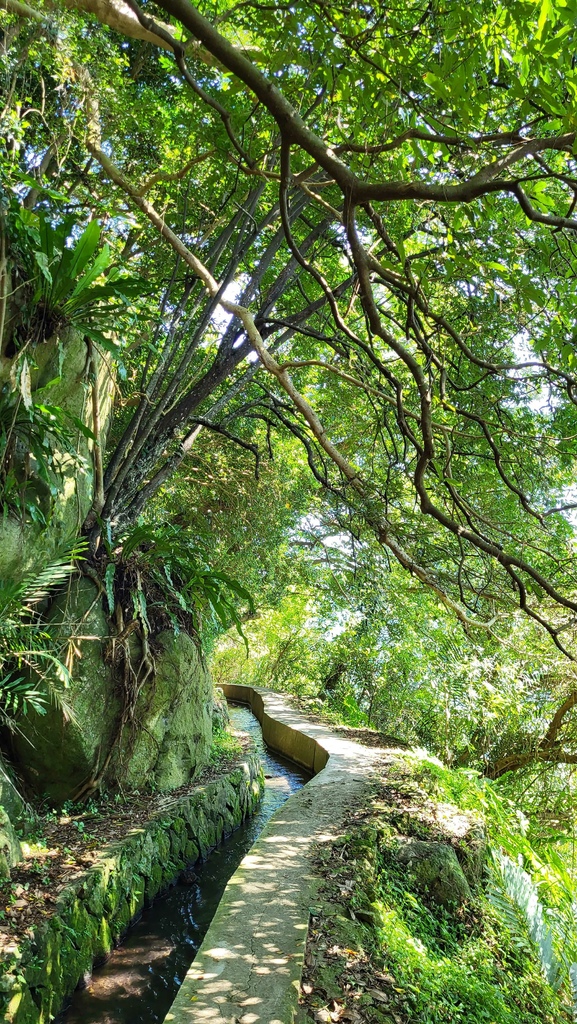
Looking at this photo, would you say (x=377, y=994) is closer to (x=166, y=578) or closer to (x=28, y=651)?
(x=28, y=651)

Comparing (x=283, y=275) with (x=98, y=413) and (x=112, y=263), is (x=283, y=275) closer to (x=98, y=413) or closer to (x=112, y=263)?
(x=112, y=263)

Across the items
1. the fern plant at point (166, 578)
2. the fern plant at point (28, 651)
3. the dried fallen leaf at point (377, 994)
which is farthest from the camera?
the fern plant at point (166, 578)

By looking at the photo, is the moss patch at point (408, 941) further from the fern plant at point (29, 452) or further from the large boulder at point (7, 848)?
the fern plant at point (29, 452)

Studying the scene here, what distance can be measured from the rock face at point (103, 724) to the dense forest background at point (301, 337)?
0.21 ft

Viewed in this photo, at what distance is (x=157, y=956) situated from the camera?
4.35 meters

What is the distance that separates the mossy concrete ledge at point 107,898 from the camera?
10.8ft

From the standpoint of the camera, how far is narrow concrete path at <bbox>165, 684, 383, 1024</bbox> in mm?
2941

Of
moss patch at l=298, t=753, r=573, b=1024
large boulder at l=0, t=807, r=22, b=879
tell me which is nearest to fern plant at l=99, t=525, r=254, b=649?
large boulder at l=0, t=807, r=22, b=879

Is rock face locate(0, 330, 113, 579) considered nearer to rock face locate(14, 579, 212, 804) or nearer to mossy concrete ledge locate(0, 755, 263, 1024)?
rock face locate(14, 579, 212, 804)

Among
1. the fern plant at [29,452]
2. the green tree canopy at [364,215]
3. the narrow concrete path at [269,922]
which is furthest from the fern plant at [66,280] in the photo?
the narrow concrete path at [269,922]

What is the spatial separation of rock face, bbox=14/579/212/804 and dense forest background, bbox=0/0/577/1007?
6 cm

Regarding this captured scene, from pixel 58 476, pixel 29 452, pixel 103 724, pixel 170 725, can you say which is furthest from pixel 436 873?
pixel 29 452

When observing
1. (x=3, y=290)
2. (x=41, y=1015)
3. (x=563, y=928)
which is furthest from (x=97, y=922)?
(x=3, y=290)

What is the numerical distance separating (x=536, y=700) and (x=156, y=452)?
6.02m
